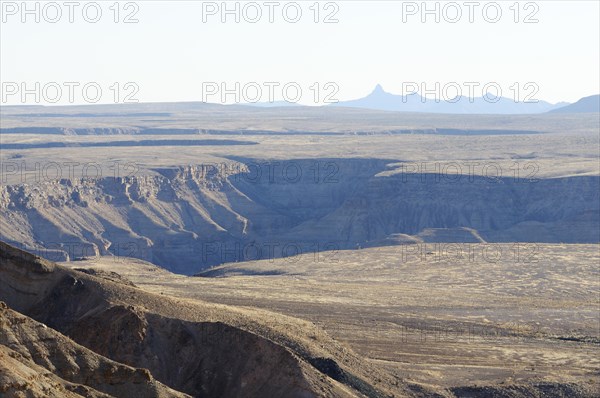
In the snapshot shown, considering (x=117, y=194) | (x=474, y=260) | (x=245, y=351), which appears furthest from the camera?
(x=117, y=194)

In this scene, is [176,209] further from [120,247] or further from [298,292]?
[298,292]

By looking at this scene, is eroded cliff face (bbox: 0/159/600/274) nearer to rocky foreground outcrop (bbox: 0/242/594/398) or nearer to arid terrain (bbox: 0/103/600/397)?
arid terrain (bbox: 0/103/600/397)

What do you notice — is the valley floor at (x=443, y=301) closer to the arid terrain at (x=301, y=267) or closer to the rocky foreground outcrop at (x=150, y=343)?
the arid terrain at (x=301, y=267)

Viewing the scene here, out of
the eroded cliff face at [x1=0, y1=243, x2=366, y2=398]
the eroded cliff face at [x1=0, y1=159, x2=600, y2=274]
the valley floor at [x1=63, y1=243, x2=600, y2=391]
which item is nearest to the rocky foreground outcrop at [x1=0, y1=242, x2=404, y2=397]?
the eroded cliff face at [x1=0, y1=243, x2=366, y2=398]

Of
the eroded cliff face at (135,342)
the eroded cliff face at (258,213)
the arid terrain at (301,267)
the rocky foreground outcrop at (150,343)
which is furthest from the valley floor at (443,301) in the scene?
the eroded cliff face at (258,213)

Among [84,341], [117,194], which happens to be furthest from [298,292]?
[117,194]
